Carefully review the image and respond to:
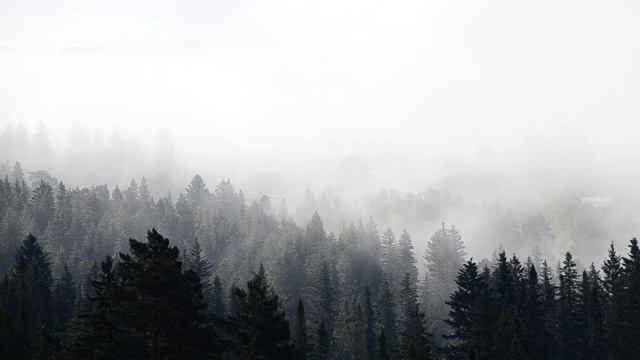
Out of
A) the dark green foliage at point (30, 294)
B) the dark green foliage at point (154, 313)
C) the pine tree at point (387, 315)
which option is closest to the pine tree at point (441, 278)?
the pine tree at point (387, 315)

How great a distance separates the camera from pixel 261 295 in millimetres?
35000

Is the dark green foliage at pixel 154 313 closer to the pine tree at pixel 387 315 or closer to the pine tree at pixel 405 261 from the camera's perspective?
the pine tree at pixel 387 315

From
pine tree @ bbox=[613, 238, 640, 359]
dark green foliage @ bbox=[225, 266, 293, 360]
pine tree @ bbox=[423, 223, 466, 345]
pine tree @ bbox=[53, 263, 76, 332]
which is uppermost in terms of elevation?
pine tree @ bbox=[423, 223, 466, 345]

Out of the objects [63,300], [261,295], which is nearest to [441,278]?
[63,300]

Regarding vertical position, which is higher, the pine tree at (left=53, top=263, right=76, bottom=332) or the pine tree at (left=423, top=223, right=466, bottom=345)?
the pine tree at (left=423, top=223, right=466, bottom=345)

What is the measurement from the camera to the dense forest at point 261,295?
3381cm

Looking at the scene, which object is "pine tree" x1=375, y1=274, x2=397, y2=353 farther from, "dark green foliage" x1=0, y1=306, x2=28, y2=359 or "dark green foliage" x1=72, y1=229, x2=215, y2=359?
"dark green foliage" x1=72, y1=229, x2=215, y2=359

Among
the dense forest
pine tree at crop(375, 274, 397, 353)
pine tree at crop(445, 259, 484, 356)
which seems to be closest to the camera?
the dense forest

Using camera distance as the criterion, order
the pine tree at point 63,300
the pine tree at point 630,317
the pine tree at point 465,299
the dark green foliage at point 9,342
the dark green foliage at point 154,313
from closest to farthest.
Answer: the dark green foliage at point 154,313, the dark green foliage at point 9,342, the pine tree at point 465,299, the pine tree at point 630,317, the pine tree at point 63,300

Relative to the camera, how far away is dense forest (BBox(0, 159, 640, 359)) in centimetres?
3381

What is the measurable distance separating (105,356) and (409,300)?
8492 cm

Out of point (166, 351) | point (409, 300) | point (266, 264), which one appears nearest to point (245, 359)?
point (166, 351)

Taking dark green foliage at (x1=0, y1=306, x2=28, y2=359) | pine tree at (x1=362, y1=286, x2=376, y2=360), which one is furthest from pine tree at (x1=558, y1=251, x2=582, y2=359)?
dark green foliage at (x1=0, y1=306, x2=28, y2=359)

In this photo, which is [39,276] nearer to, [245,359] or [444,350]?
[444,350]
